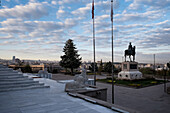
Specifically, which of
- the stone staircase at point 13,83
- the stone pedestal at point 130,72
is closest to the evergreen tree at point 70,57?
the stone pedestal at point 130,72

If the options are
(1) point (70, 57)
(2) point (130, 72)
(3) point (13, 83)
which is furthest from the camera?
(1) point (70, 57)

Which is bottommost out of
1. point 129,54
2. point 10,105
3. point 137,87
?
point 137,87

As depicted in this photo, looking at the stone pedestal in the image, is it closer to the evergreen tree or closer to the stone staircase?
the evergreen tree

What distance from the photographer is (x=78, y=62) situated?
46.9 meters

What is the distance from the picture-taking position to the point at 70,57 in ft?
153

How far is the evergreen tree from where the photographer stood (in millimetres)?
45884

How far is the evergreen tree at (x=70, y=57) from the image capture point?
45.9 meters

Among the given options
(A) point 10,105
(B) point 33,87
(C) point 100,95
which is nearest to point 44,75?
(B) point 33,87

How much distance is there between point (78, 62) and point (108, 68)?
12.5m

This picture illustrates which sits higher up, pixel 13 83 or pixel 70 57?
pixel 70 57

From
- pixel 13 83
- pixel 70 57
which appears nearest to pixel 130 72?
pixel 70 57

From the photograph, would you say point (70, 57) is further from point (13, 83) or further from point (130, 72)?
point (13, 83)

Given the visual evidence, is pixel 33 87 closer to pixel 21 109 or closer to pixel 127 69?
pixel 21 109

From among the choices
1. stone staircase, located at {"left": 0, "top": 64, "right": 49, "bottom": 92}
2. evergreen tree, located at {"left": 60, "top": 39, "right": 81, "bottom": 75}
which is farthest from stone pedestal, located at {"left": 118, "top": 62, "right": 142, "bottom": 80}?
stone staircase, located at {"left": 0, "top": 64, "right": 49, "bottom": 92}
